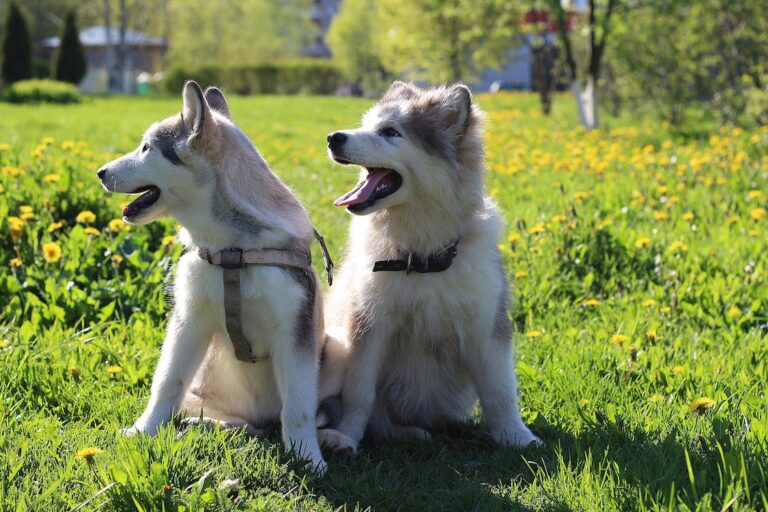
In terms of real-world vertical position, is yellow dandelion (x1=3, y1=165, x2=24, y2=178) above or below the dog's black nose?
below

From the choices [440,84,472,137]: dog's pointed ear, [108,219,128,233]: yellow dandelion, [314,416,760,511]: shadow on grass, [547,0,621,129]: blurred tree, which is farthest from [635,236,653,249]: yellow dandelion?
[547,0,621,129]: blurred tree

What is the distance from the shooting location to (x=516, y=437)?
137 inches

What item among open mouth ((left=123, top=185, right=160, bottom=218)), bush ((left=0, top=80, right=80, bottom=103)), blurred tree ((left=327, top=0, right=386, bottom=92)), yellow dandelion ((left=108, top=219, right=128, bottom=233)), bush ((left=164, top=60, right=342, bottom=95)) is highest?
blurred tree ((left=327, top=0, right=386, bottom=92))

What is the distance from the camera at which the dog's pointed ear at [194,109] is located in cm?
301

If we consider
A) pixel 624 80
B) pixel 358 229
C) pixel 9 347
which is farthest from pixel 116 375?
pixel 624 80

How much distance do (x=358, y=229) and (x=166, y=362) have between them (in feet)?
3.58

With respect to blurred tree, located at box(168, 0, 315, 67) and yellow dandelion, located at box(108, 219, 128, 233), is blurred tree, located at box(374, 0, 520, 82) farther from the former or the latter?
blurred tree, located at box(168, 0, 315, 67)

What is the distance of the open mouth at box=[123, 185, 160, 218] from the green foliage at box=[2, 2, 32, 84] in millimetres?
32759

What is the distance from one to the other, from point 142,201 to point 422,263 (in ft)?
3.91

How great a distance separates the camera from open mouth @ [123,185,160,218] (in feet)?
10.2

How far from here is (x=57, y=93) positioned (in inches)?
988

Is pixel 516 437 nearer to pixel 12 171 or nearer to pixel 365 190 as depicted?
pixel 365 190

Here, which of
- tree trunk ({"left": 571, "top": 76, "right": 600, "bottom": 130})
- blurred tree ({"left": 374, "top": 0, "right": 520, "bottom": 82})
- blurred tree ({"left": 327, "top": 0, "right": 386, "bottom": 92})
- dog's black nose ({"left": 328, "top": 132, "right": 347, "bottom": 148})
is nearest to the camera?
dog's black nose ({"left": 328, "top": 132, "right": 347, "bottom": 148})

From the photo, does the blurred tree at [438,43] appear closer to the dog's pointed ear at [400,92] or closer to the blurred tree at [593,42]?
the blurred tree at [593,42]
